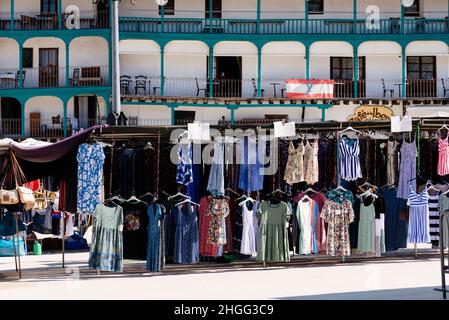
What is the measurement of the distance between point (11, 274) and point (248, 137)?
4399 millimetres

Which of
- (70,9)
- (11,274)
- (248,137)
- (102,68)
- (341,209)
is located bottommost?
(11,274)

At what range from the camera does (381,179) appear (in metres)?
15.7

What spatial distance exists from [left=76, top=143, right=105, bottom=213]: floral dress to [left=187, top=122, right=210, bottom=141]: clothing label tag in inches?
56.3

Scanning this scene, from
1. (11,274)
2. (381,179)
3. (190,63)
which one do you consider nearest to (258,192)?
(381,179)

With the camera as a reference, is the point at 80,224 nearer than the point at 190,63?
Yes

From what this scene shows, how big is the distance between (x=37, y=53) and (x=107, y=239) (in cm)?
2925

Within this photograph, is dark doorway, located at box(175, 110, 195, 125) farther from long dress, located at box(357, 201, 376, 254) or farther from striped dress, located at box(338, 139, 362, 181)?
long dress, located at box(357, 201, 376, 254)

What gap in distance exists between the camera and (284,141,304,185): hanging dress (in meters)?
15.2

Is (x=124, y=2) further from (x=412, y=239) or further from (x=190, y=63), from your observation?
(x=412, y=239)

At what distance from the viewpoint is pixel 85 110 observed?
135 ft

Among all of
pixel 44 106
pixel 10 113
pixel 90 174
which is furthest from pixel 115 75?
pixel 10 113

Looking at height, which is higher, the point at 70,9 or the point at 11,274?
the point at 70,9

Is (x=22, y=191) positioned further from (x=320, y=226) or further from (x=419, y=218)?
(x=419, y=218)
